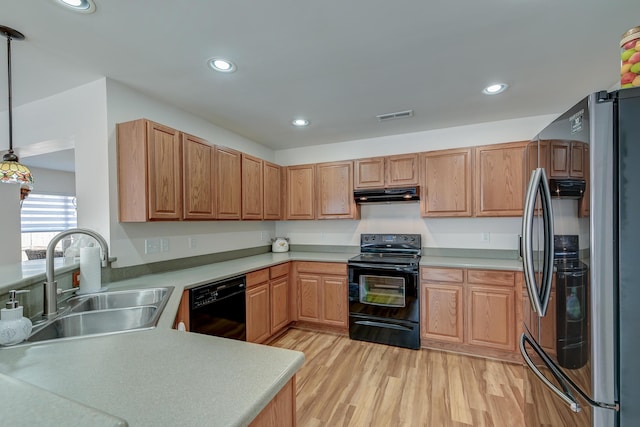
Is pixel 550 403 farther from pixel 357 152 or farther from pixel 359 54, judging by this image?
pixel 357 152

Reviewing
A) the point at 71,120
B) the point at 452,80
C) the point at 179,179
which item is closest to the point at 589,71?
the point at 452,80

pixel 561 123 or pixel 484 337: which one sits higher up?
pixel 561 123

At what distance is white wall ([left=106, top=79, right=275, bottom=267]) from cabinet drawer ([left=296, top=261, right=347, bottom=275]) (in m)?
0.83

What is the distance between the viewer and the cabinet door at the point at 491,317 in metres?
2.69

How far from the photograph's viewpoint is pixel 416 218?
3590 mm

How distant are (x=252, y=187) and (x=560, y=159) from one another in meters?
2.84

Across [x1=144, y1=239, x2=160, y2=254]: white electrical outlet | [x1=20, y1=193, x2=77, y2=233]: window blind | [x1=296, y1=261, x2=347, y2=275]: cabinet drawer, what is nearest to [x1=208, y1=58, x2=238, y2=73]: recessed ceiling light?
[x1=144, y1=239, x2=160, y2=254]: white electrical outlet

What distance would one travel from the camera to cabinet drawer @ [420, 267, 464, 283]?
2879mm

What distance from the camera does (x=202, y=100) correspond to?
2617 mm

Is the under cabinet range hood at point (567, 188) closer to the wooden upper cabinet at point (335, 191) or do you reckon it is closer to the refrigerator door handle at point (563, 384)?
the refrigerator door handle at point (563, 384)

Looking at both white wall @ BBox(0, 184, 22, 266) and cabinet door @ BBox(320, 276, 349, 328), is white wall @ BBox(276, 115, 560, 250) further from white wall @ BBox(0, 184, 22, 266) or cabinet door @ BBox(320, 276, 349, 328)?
white wall @ BBox(0, 184, 22, 266)

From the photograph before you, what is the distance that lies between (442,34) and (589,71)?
136cm

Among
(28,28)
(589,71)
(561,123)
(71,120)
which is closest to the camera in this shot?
(561,123)

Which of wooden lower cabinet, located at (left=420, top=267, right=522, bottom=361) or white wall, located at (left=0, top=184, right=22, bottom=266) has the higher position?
Result: white wall, located at (left=0, top=184, right=22, bottom=266)
